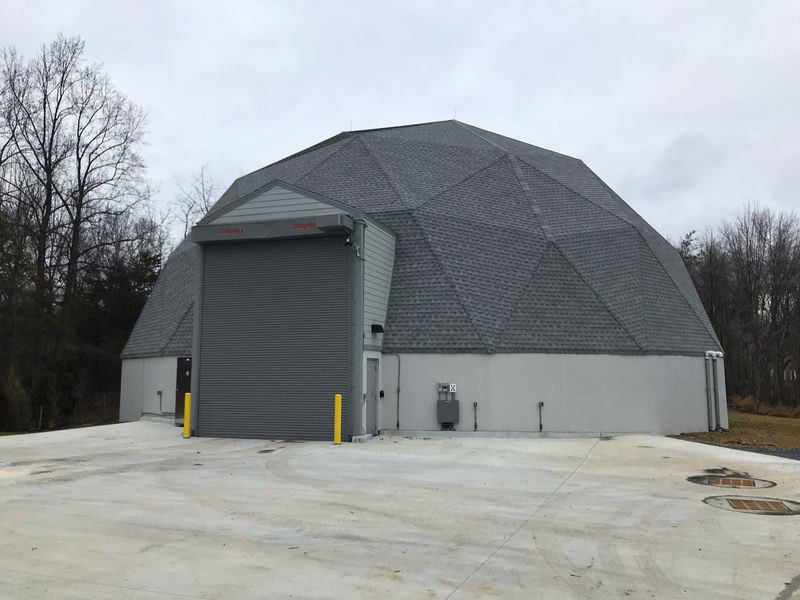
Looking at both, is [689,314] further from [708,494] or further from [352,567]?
[352,567]

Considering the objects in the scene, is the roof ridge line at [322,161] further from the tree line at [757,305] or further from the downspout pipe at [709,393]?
the tree line at [757,305]

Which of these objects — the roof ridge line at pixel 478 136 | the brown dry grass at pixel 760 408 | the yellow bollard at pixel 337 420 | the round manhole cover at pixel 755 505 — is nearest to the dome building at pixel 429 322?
the yellow bollard at pixel 337 420

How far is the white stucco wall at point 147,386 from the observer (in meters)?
23.9

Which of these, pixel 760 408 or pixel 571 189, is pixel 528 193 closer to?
pixel 571 189

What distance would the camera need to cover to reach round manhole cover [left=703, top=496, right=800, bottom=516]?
9.01 meters

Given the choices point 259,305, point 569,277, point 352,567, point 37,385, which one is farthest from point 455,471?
point 37,385

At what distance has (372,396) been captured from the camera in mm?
19016

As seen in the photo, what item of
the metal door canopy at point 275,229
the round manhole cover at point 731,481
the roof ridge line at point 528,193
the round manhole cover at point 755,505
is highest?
the roof ridge line at point 528,193

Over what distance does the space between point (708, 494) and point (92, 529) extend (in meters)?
9.11

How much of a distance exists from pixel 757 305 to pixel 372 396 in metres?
39.7

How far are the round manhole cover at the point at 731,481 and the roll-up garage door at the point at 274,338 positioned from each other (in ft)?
29.8

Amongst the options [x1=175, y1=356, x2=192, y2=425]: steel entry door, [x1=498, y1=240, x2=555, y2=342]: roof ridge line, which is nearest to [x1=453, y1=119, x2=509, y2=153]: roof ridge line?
[x1=498, y1=240, x2=555, y2=342]: roof ridge line

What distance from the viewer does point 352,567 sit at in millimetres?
6203

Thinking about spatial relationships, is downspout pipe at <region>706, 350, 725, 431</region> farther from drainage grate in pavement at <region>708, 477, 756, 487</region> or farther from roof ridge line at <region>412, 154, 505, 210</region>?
drainage grate in pavement at <region>708, 477, 756, 487</region>
